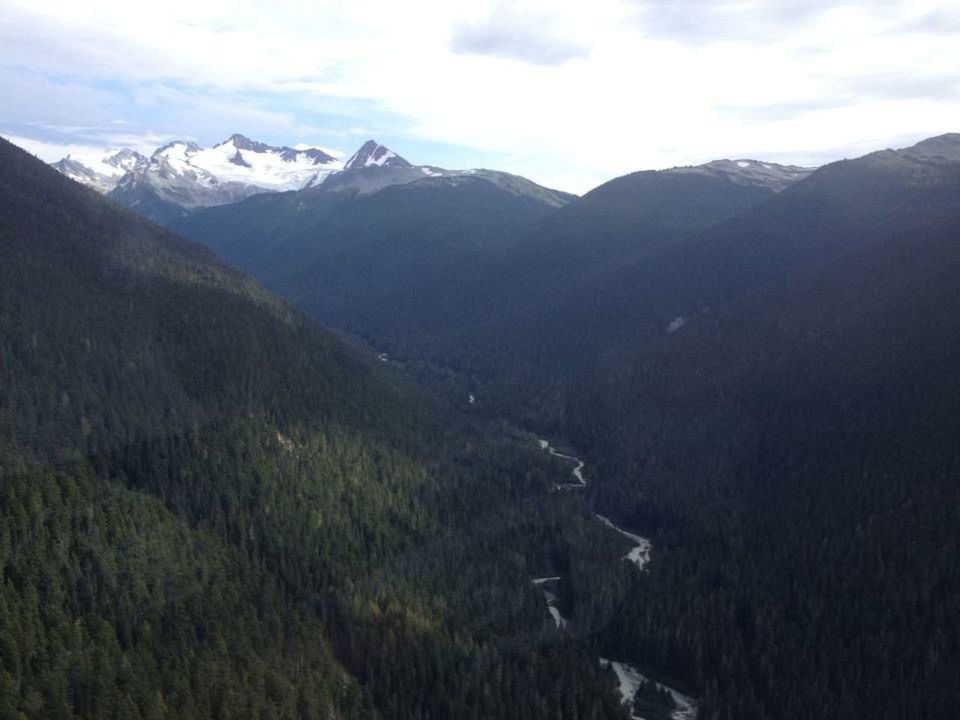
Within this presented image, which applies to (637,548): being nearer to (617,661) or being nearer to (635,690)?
(617,661)

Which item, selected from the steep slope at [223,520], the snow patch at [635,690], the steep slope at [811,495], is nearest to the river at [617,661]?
the snow patch at [635,690]

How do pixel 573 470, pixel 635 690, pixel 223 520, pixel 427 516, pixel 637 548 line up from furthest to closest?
pixel 573 470 → pixel 637 548 → pixel 427 516 → pixel 223 520 → pixel 635 690

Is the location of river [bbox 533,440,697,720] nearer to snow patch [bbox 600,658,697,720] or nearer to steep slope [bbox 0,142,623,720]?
snow patch [bbox 600,658,697,720]

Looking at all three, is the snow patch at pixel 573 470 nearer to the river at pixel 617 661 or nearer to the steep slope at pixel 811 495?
the river at pixel 617 661

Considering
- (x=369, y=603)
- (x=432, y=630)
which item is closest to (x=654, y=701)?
(x=432, y=630)

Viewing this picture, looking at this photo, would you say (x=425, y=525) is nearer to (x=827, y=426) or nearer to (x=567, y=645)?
(x=567, y=645)

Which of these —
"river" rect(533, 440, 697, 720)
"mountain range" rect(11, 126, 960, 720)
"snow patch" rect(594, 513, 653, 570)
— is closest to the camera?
"mountain range" rect(11, 126, 960, 720)

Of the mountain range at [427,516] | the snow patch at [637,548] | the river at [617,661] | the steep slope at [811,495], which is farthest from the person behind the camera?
the snow patch at [637,548]

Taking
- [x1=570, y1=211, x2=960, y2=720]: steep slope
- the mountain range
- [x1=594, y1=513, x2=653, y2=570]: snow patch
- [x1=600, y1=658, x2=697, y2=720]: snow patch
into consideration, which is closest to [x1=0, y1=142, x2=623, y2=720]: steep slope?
the mountain range

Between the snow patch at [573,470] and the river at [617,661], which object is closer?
the river at [617,661]

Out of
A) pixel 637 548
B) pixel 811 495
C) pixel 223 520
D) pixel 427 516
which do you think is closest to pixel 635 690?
pixel 637 548
